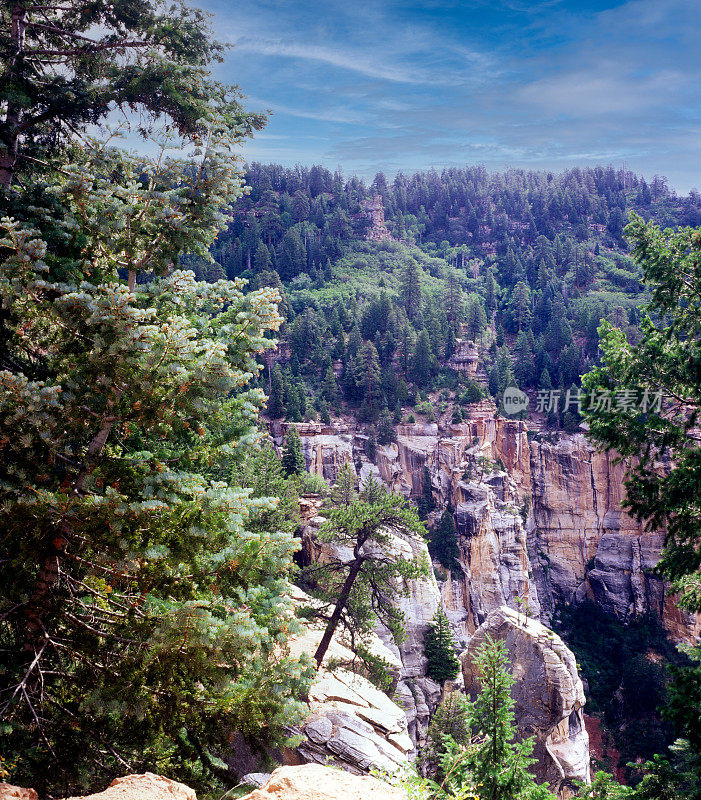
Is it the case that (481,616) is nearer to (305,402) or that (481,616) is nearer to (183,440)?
(305,402)

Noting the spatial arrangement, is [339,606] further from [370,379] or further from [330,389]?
[370,379]

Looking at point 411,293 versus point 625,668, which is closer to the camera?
point 625,668

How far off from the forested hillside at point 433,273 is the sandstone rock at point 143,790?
23.1 m

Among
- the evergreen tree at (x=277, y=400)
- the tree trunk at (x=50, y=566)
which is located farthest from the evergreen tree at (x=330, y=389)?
the tree trunk at (x=50, y=566)

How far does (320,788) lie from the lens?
4.40 metres

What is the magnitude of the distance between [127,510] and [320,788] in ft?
9.76

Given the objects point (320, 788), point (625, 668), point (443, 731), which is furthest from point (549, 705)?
point (625, 668)

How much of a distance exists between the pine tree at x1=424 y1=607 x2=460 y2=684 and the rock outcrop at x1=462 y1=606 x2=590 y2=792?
2.74 m

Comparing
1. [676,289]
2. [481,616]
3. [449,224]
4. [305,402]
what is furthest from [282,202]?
[676,289]

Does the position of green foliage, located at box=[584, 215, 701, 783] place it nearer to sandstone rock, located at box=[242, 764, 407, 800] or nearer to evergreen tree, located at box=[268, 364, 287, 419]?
sandstone rock, located at box=[242, 764, 407, 800]

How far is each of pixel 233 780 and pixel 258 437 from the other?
5.71 metres

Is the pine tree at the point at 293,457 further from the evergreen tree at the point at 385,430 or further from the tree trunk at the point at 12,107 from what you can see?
the tree trunk at the point at 12,107

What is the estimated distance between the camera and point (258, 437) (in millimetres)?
5914

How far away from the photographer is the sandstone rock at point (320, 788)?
430cm
